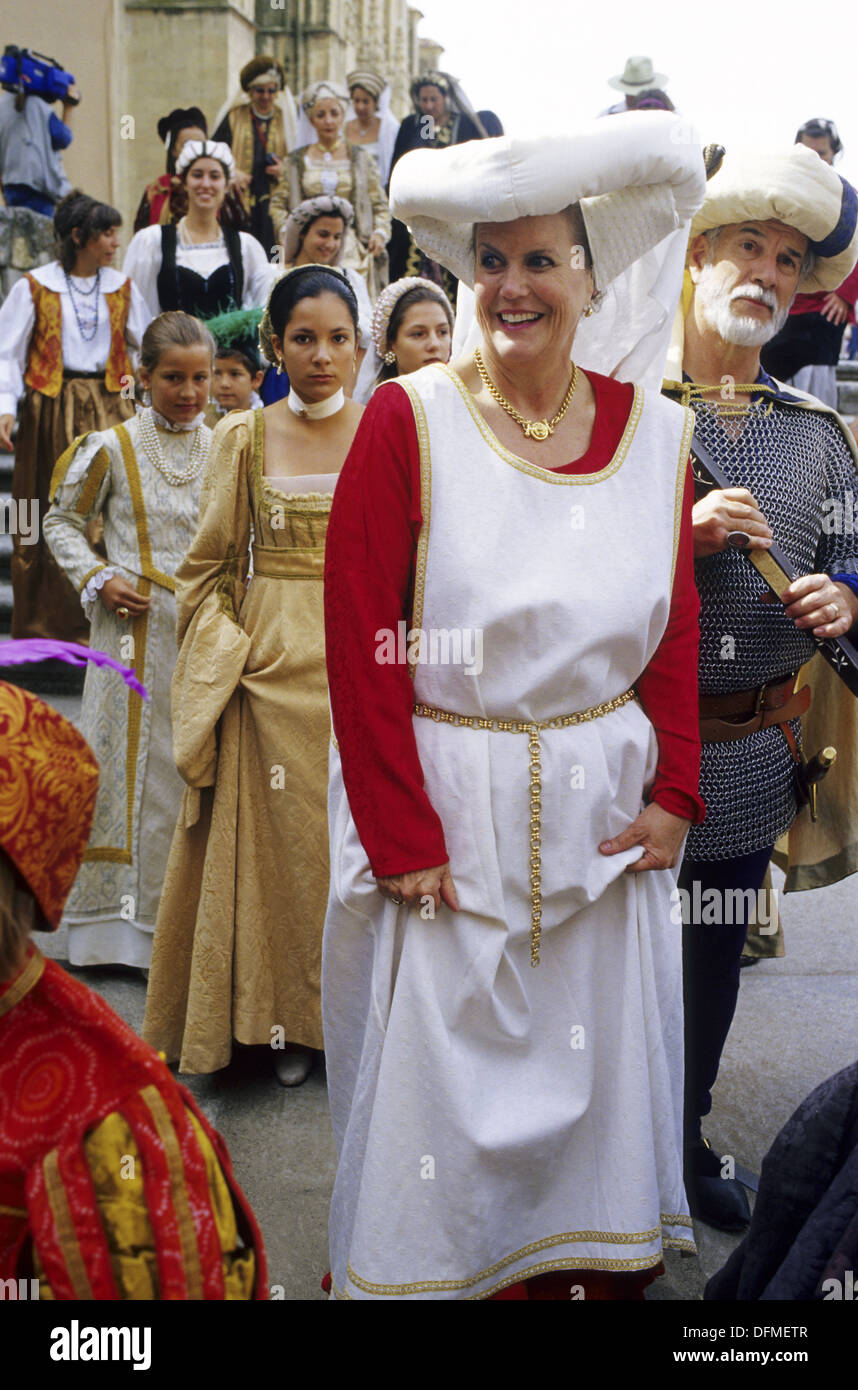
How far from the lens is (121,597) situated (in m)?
3.78

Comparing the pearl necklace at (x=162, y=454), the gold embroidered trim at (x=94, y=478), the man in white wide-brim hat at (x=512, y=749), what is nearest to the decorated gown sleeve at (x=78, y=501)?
the gold embroidered trim at (x=94, y=478)

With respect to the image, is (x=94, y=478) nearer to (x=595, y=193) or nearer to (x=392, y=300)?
(x=392, y=300)

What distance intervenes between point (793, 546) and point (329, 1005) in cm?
130

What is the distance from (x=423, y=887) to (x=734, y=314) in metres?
1.33

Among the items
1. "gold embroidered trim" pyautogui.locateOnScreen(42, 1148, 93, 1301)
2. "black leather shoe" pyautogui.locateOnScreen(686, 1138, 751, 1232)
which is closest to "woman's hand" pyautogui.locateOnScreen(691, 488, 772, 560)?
"black leather shoe" pyautogui.locateOnScreen(686, 1138, 751, 1232)

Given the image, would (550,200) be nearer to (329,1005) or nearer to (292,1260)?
(329,1005)

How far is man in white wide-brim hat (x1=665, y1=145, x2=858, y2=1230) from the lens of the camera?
2.54 metres

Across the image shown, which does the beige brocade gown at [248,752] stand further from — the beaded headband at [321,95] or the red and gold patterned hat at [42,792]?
the beaded headband at [321,95]

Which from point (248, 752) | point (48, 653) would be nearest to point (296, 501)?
point (248, 752)

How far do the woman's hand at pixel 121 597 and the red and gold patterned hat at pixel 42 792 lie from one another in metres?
2.41

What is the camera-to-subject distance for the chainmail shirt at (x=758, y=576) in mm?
2650

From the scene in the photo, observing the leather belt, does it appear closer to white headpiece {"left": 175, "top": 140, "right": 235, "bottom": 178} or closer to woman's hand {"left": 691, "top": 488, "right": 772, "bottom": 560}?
woman's hand {"left": 691, "top": 488, "right": 772, "bottom": 560}

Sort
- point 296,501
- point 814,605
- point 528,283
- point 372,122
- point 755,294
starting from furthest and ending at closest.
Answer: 1. point 372,122
2. point 296,501
3. point 755,294
4. point 814,605
5. point 528,283
